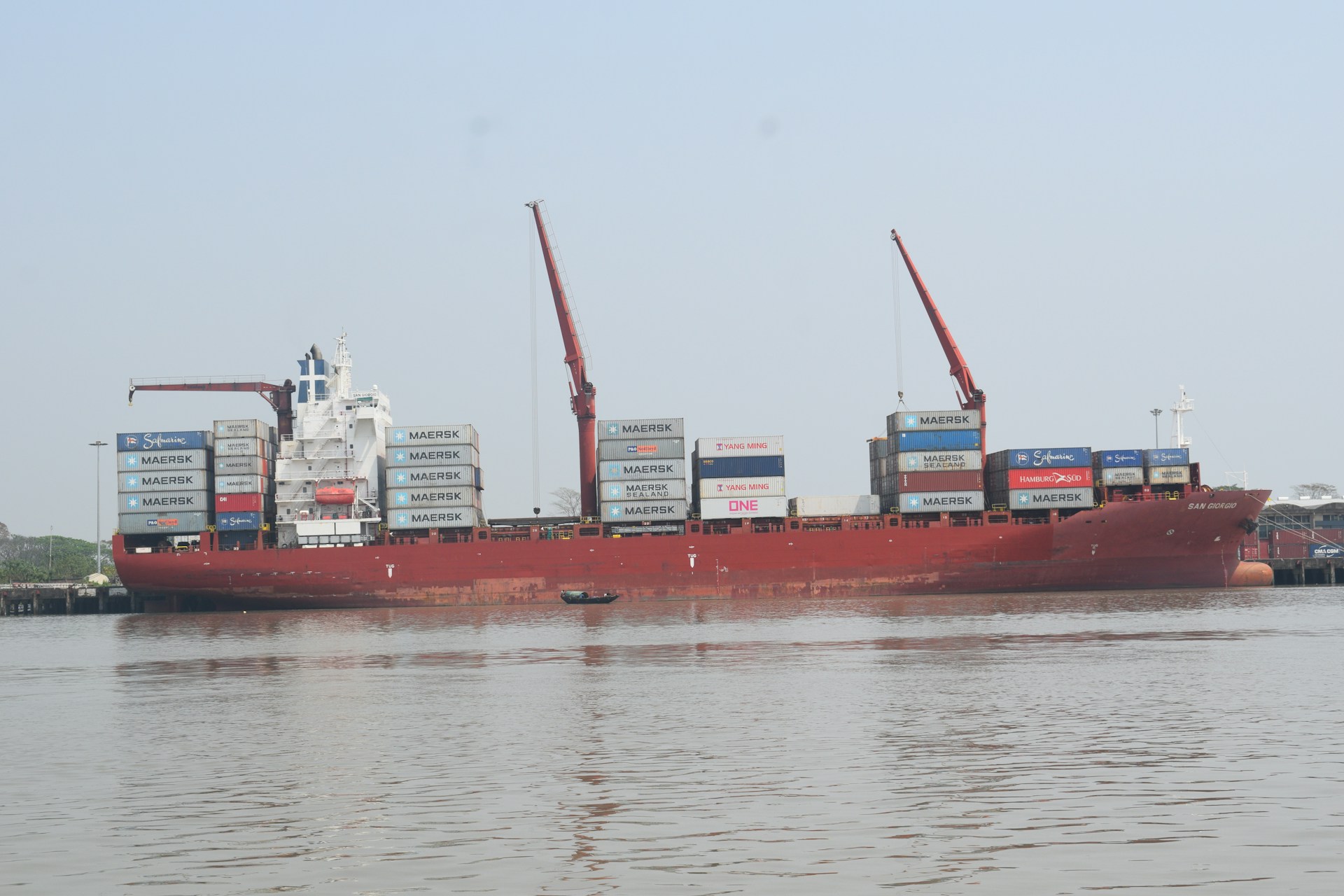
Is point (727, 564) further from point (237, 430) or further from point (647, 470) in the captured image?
point (237, 430)

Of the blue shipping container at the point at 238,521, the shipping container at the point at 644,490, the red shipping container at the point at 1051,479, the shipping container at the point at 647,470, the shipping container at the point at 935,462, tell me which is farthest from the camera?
the shipping container at the point at 647,470

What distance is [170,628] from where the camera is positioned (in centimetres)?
5991

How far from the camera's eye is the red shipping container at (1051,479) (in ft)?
228

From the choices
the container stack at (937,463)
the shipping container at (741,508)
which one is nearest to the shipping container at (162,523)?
the shipping container at (741,508)

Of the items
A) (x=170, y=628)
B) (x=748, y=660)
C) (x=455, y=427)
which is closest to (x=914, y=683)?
(x=748, y=660)

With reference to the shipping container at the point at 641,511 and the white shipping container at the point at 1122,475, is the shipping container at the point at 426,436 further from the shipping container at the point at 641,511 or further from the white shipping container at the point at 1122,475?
the white shipping container at the point at 1122,475

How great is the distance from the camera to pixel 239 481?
72.7 meters

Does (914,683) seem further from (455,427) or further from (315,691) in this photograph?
(455,427)

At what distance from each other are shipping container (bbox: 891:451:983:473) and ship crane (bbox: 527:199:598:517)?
61.4 feet

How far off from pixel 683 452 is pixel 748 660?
41879 millimetres

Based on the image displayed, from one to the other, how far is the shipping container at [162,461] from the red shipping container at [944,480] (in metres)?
40.9

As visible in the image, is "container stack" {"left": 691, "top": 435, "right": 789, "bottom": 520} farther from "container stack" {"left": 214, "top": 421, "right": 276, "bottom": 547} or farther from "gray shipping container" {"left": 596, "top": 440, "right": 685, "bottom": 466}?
"container stack" {"left": 214, "top": 421, "right": 276, "bottom": 547}

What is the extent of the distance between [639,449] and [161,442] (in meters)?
28.2

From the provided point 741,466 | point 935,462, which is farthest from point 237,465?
point 935,462
